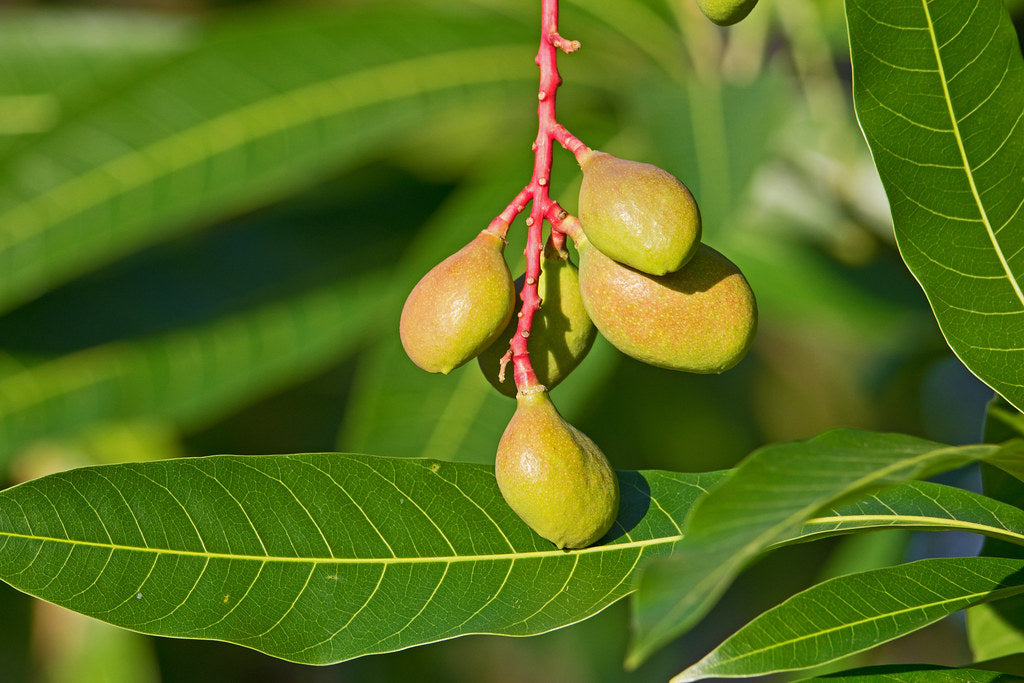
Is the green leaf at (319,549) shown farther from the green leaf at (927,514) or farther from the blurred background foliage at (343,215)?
the blurred background foliage at (343,215)

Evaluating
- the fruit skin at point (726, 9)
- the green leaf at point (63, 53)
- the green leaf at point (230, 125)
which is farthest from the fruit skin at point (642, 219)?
the green leaf at point (63, 53)

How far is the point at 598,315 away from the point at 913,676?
19.1 inches

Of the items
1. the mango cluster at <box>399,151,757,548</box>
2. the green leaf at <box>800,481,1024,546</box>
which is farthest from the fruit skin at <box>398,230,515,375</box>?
the green leaf at <box>800,481,1024,546</box>

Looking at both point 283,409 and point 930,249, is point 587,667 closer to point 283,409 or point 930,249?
point 283,409

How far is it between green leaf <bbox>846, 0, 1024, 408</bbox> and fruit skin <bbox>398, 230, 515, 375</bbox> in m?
0.38

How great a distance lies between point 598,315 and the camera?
970 mm

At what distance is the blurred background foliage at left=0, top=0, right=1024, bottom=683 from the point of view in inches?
69.6

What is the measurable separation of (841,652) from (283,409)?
2.44 meters

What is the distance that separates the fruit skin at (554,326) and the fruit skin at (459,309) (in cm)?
6

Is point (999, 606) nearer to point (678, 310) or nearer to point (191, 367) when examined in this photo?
point (678, 310)

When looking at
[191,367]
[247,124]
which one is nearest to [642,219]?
[247,124]

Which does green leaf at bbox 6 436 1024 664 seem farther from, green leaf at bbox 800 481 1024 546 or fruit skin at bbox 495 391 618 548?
fruit skin at bbox 495 391 618 548

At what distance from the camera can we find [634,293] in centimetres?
95

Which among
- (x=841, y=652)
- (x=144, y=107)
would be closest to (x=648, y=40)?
(x=144, y=107)
